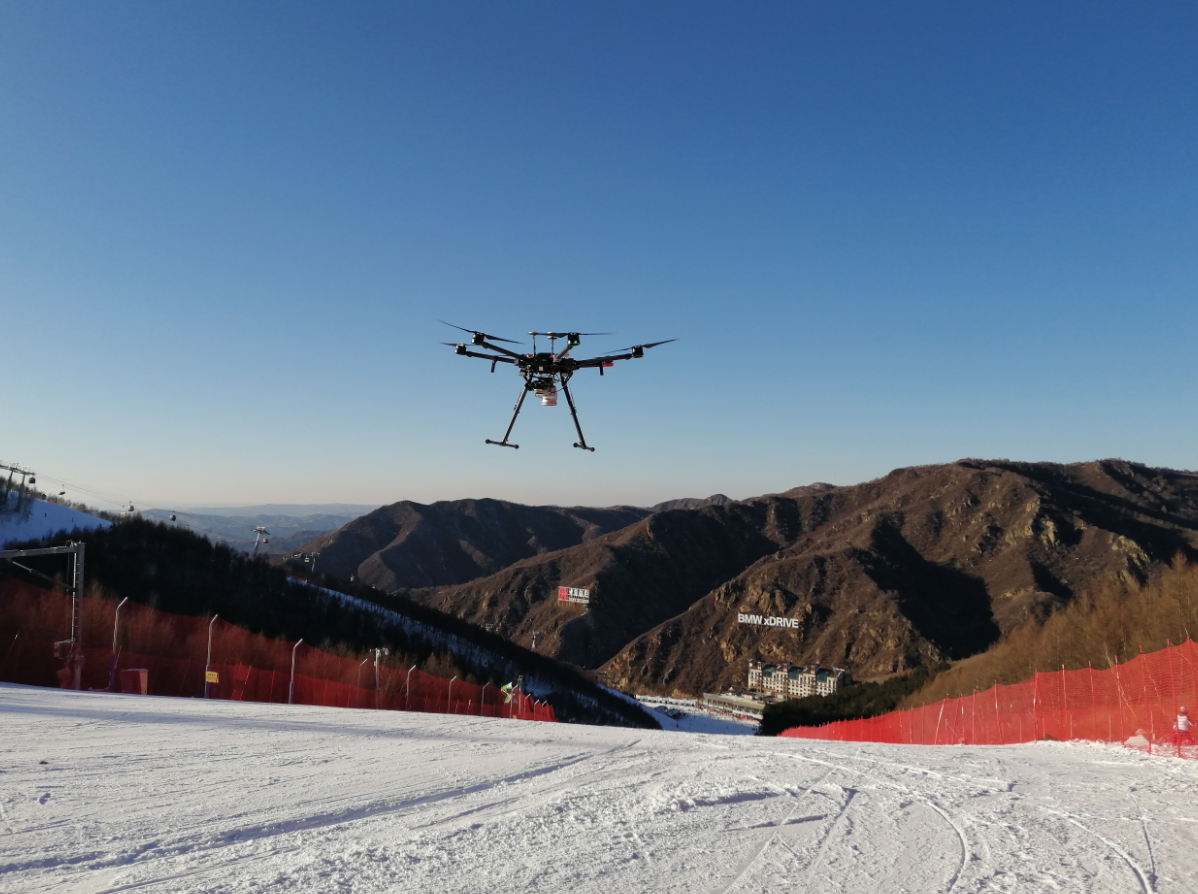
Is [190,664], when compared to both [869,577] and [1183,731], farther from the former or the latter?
[869,577]

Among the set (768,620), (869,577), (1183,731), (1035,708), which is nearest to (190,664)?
(1035,708)

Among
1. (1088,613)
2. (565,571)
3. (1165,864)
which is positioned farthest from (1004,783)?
(565,571)

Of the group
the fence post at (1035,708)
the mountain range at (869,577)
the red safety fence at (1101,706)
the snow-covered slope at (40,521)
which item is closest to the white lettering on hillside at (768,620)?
the mountain range at (869,577)

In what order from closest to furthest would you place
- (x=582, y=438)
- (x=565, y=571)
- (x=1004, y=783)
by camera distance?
1. (x=1004, y=783)
2. (x=582, y=438)
3. (x=565, y=571)

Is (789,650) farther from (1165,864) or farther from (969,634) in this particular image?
(1165,864)

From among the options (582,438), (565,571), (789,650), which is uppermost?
(582,438)

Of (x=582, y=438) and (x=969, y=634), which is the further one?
(x=969, y=634)

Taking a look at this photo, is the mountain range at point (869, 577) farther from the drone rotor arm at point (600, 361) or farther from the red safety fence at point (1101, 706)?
the drone rotor arm at point (600, 361)
